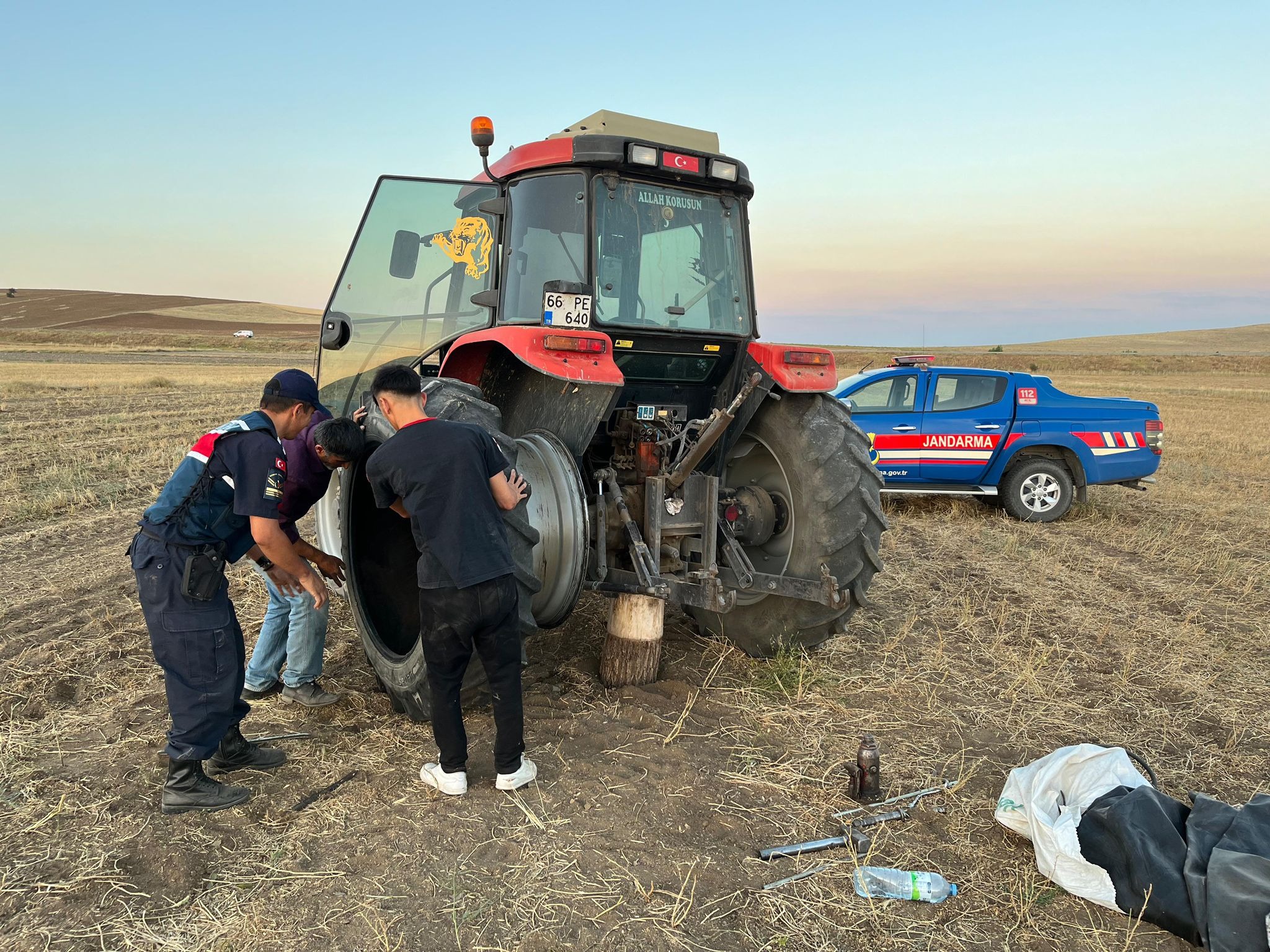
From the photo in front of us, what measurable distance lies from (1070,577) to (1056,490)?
2.55m

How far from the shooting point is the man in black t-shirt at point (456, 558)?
323cm

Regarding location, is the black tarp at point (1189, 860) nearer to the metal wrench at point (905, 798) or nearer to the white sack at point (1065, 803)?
the white sack at point (1065, 803)

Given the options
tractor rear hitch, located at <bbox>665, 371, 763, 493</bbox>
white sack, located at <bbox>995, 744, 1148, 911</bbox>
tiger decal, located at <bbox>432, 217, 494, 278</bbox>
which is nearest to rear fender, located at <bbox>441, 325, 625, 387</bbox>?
tractor rear hitch, located at <bbox>665, 371, 763, 493</bbox>

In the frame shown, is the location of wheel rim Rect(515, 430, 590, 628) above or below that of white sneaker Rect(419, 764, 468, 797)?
above

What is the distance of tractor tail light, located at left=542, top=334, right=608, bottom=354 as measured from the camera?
3.77m

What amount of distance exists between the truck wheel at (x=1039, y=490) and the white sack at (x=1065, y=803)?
21.5 ft

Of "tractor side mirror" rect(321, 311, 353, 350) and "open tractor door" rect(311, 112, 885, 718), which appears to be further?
"tractor side mirror" rect(321, 311, 353, 350)

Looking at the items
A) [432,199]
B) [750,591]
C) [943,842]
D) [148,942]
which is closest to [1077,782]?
[943,842]

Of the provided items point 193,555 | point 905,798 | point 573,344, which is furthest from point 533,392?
point 905,798

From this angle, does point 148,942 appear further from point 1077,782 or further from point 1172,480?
point 1172,480

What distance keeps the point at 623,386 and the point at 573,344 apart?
0.46 meters

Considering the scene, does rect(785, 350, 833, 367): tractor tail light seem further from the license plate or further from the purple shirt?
the purple shirt

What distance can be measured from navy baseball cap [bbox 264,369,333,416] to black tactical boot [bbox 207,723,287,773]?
135 cm

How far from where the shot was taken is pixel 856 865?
301 cm
